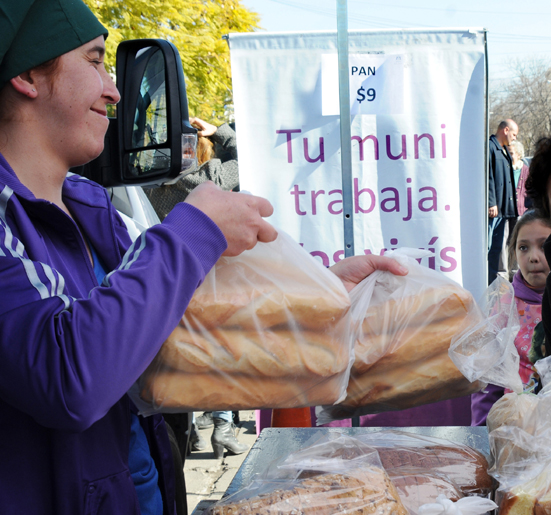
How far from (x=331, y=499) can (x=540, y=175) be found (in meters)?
1.43

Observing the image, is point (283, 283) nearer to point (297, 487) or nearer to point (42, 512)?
point (297, 487)

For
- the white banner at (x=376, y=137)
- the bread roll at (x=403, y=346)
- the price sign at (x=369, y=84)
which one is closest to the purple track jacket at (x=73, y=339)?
the bread roll at (x=403, y=346)

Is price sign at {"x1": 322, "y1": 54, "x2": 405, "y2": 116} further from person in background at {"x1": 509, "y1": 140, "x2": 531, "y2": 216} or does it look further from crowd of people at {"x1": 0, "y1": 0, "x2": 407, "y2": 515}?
person in background at {"x1": 509, "y1": 140, "x2": 531, "y2": 216}

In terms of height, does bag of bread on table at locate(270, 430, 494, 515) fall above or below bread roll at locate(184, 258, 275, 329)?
below

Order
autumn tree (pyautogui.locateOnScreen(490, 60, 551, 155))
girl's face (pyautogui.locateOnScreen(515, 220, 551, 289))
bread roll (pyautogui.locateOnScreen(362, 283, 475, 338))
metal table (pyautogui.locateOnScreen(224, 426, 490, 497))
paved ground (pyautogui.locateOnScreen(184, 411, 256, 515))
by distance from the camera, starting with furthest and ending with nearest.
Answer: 1. autumn tree (pyautogui.locateOnScreen(490, 60, 551, 155))
2. paved ground (pyautogui.locateOnScreen(184, 411, 256, 515))
3. girl's face (pyautogui.locateOnScreen(515, 220, 551, 289))
4. metal table (pyautogui.locateOnScreen(224, 426, 490, 497))
5. bread roll (pyautogui.locateOnScreen(362, 283, 475, 338))

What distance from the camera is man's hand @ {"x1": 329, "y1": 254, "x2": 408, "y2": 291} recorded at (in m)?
1.12

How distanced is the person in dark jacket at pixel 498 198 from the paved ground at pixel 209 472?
4133 millimetres

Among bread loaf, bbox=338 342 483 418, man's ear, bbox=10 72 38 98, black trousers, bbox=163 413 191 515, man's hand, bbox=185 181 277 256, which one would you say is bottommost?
black trousers, bbox=163 413 191 515

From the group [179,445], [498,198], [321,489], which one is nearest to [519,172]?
[498,198]

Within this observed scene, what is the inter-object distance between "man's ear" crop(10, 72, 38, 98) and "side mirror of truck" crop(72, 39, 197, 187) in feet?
1.96

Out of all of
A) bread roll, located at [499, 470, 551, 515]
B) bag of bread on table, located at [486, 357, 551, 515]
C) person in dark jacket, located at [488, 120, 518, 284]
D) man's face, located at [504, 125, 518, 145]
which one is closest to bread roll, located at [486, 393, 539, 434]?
bag of bread on table, located at [486, 357, 551, 515]

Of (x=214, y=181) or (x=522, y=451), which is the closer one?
(x=522, y=451)

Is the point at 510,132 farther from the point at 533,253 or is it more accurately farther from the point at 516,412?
the point at 516,412

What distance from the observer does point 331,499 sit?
866 millimetres
